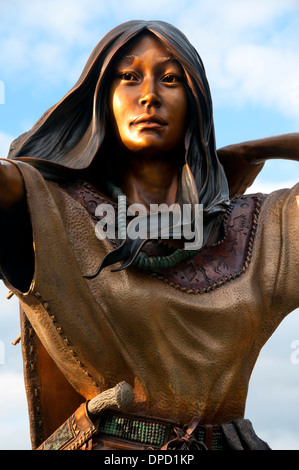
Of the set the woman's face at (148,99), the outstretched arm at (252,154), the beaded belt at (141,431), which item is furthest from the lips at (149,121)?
the beaded belt at (141,431)

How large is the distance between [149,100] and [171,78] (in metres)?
0.22

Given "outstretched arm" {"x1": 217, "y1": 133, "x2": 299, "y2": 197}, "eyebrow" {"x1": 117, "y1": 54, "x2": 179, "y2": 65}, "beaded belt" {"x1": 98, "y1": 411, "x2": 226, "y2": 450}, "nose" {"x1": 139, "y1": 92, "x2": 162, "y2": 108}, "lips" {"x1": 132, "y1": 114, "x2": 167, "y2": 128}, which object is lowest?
"beaded belt" {"x1": 98, "y1": 411, "x2": 226, "y2": 450}

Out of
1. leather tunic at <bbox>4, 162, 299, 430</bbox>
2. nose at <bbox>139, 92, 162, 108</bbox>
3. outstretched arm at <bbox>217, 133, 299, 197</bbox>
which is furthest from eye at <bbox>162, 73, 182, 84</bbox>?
leather tunic at <bbox>4, 162, 299, 430</bbox>

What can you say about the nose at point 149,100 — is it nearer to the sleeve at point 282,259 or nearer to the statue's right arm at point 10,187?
the statue's right arm at point 10,187

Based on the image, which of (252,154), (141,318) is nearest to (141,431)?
(141,318)

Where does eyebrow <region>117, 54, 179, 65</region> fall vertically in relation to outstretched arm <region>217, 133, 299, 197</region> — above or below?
above

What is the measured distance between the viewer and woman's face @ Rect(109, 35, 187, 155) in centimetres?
553

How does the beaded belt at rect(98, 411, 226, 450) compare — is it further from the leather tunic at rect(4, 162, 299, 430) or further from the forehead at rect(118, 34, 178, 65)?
the forehead at rect(118, 34, 178, 65)

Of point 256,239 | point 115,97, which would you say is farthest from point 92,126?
point 256,239

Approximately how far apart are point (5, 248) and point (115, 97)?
0.97m

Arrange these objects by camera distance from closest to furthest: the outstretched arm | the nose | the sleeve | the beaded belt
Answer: the beaded belt → the nose → the sleeve → the outstretched arm

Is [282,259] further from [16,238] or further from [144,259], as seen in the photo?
[16,238]

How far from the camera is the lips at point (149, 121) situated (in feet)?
18.0
